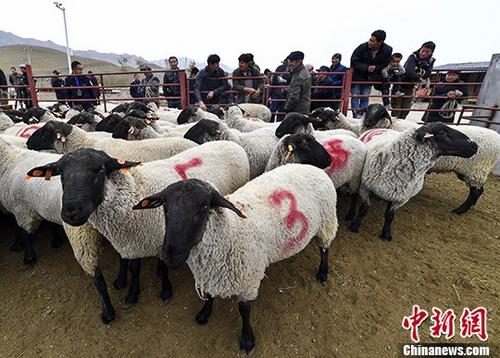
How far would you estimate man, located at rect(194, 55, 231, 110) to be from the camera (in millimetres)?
6516

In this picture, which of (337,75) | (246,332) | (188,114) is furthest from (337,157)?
(337,75)

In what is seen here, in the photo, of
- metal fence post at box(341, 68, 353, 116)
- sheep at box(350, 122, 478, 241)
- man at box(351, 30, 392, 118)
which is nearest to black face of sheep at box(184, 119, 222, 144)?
sheep at box(350, 122, 478, 241)

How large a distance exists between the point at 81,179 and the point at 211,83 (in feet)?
18.1

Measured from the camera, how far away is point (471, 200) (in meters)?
4.23

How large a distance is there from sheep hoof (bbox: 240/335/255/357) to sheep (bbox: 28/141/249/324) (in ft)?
2.82

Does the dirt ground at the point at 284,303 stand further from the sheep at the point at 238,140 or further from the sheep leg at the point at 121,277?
the sheep at the point at 238,140

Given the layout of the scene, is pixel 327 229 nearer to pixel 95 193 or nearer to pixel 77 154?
pixel 95 193

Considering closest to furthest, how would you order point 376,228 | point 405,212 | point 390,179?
point 390,179, point 376,228, point 405,212

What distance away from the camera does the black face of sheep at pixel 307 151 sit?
11.0 ft

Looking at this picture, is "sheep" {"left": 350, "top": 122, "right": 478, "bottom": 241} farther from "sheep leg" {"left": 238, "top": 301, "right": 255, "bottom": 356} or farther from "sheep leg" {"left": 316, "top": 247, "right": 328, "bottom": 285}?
"sheep leg" {"left": 238, "top": 301, "right": 255, "bottom": 356}

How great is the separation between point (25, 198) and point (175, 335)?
211 centimetres

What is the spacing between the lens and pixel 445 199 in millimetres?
4676

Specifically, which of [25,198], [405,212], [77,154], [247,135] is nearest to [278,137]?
[247,135]

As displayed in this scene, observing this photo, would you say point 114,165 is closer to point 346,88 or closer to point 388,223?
point 388,223
